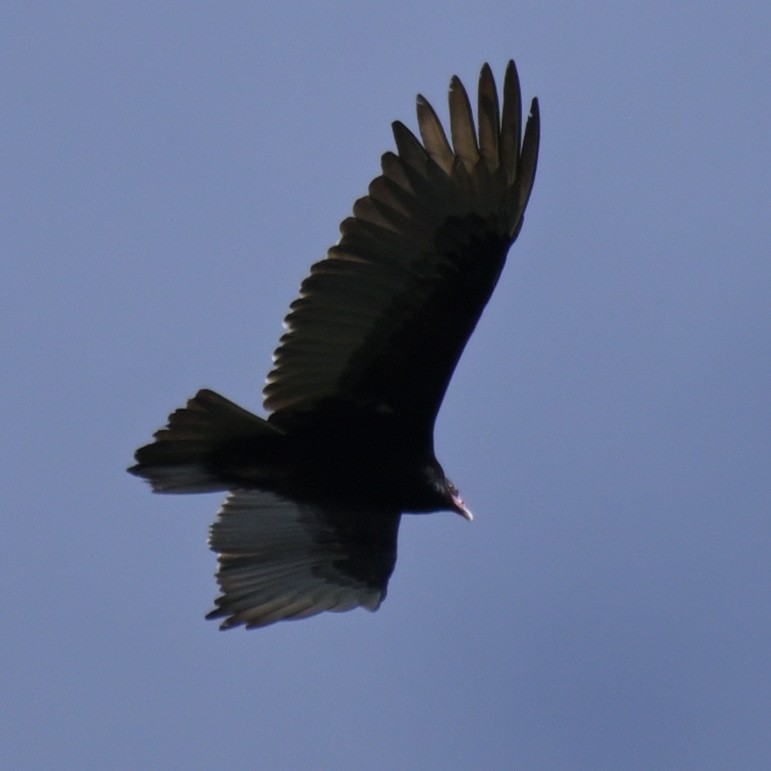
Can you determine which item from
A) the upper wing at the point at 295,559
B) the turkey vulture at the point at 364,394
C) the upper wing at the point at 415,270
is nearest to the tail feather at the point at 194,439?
the turkey vulture at the point at 364,394

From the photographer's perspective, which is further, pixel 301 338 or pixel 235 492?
pixel 235 492

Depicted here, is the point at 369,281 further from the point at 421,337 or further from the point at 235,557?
the point at 235,557

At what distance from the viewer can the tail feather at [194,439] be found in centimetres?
1007

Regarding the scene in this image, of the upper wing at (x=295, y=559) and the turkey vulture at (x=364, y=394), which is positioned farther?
the upper wing at (x=295, y=559)

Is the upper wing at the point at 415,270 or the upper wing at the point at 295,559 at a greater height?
the upper wing at the point at 415,270

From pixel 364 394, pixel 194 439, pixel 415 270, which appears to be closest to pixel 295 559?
pixel 194 439

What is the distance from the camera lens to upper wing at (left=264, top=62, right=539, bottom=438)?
9656mm

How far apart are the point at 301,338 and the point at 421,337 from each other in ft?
2.06

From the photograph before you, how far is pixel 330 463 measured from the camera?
1036cm

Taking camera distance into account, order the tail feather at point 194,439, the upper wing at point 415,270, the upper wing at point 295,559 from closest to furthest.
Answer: the upper wing at point 415,270
the tail feather at point 194,439
the upper wing at point 295,559

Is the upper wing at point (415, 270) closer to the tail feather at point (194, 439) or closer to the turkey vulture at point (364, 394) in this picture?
the turkey vulture at point (364, 394)

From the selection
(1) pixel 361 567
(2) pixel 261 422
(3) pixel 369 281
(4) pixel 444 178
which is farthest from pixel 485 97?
(1) pixel 361 567

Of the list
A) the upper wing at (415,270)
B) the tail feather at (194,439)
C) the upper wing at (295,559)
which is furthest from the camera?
the upper wing at (295,559)

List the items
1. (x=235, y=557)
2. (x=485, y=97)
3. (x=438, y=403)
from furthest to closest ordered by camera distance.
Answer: (x=235, y=557), (x=438, y=403), (x=485, y=97)
